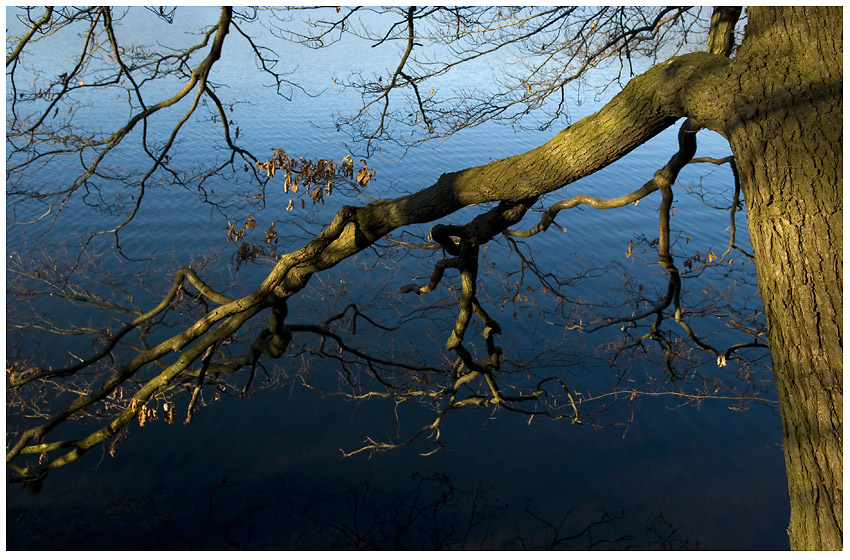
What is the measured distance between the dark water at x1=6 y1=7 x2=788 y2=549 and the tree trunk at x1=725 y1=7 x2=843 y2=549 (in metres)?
5.14

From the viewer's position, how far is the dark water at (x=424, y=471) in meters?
6.59

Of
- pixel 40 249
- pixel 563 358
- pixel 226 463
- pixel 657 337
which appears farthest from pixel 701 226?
pixel 40 249

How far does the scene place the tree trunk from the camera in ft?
6.08

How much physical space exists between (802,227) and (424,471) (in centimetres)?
602

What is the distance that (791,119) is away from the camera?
2.03 meters

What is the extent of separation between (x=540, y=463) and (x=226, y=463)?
367 cm

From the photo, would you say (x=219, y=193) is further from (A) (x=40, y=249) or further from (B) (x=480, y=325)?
(B) (x=480, y=325)

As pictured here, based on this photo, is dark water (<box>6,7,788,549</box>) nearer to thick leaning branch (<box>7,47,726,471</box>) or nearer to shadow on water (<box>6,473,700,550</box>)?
shadow on water (<box>6,473,700,550</box>)

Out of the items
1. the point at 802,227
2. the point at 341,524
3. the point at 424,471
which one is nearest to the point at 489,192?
the point at 802,227

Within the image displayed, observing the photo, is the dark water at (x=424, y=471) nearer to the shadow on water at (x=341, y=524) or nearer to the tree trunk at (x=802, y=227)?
the shadow on water at (x=341, y=524)

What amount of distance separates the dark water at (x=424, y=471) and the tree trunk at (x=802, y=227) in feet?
16.9

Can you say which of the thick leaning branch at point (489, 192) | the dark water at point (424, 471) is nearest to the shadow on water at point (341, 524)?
the dark water at point (424, 471)

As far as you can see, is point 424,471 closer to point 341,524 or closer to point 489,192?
point 341,524

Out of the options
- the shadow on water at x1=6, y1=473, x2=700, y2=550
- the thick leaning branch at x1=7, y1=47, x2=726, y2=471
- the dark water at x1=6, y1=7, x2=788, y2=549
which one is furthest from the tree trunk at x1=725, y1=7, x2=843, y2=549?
the dark water at x1=6, y1=7, x2=788, y2=549
